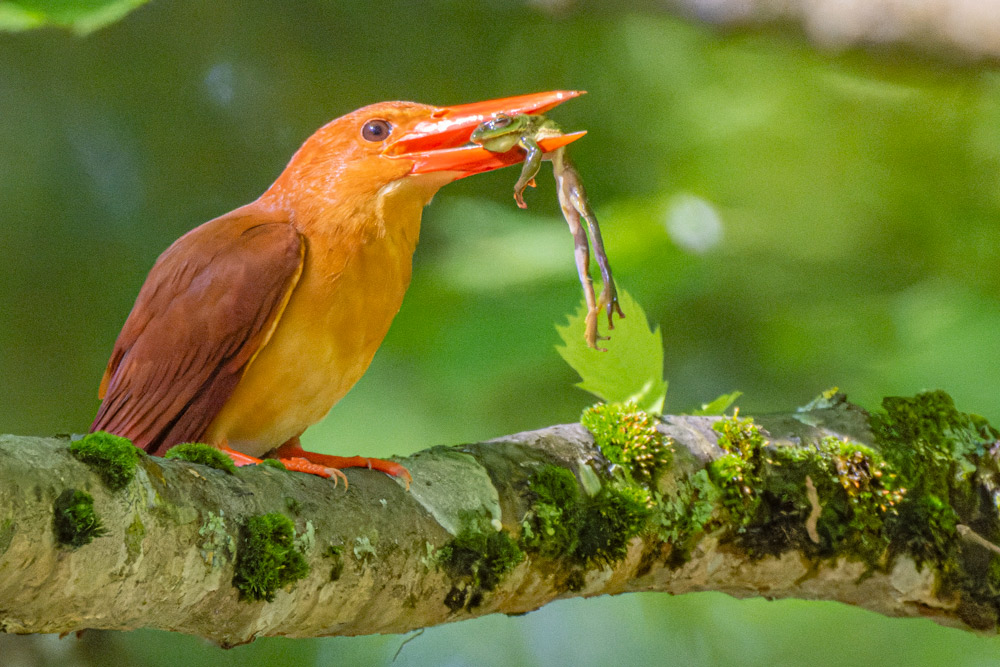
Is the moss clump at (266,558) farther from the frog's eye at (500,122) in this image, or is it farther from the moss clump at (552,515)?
the frog's eye at (500,122)

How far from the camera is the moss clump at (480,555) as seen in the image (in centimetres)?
110

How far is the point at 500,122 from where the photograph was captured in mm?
1361

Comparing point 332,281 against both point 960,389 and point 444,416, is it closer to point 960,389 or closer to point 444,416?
point 444,416

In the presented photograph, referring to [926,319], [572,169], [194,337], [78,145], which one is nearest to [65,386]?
[78,145]

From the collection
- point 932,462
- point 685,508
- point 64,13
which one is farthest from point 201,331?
point 64,13

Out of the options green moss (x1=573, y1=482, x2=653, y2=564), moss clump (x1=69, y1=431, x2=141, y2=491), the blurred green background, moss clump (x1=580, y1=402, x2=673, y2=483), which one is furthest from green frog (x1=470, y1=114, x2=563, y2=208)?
the blurred green background

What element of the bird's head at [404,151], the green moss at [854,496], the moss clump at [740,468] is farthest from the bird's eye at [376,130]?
the green moss at [854,496]

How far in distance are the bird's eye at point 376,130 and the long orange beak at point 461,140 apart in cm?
2

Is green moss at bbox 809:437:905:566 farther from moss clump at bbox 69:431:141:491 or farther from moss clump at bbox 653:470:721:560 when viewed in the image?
moss clump at bbox 69:431:141:491

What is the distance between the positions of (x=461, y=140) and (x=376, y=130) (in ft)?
0.46

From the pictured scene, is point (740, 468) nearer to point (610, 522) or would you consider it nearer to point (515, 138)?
point (610, 522)

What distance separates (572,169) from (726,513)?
1.98 feet

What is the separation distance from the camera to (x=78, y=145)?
2260 mm

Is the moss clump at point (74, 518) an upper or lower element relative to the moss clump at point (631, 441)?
upper
